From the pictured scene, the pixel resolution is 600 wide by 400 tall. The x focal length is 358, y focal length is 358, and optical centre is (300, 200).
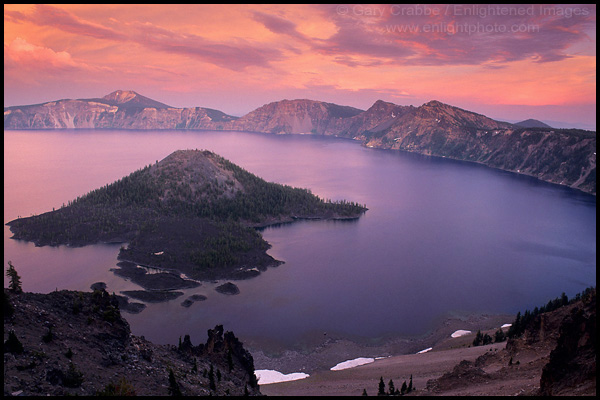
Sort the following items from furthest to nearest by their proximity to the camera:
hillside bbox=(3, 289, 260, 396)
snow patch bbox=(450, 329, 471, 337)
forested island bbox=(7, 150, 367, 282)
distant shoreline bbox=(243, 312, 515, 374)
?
forested island bbox=(7, 150, 367, 282) < snow patch bbox=(450, 329, 471, 337) < distant shoreline bbox=(243, 312, 515, 374) < hillside bbox=(3, 289, 260, 396)

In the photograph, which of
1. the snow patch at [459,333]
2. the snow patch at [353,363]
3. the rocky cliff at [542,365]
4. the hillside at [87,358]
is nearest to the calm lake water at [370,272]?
the snow patch at [459,333]

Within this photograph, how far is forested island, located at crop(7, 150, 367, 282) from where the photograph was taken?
95.2 metres

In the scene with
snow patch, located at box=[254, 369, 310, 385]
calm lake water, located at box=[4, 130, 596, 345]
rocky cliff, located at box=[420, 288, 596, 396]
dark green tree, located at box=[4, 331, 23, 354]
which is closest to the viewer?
dark green tree, located at box=[4, 331, 23, 354]

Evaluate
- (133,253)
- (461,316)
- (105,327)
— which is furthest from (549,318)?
(133,253)

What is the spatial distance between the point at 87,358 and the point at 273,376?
1319 inches

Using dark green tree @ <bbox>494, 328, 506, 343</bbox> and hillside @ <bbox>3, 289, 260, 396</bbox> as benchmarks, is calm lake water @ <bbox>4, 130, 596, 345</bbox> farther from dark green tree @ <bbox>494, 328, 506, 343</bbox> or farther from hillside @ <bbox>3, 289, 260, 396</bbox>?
hillside @ <bbox>3, 289, 260, 396</bbox>

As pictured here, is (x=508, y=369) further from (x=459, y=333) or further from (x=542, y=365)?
(x=459, y=333)

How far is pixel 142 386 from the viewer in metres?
A: 27.5

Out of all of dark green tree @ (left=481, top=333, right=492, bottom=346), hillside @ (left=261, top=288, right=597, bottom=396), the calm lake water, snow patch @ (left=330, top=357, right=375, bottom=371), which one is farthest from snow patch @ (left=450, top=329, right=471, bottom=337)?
snow patch @ (left=330, top=357, right=375, bottom=371)

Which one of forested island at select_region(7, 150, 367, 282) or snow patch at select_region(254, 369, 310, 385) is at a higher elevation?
forested island at select_region(7, 150, 367, 282)

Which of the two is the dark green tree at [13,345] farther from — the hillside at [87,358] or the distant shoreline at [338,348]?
the distant shoreline at [338,348]

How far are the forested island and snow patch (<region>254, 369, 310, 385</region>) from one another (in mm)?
35395

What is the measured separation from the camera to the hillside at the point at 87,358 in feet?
73.5

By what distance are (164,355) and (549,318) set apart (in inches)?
1675
